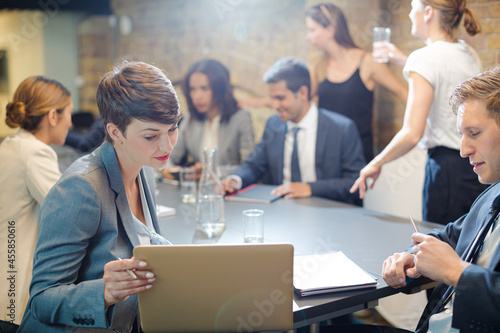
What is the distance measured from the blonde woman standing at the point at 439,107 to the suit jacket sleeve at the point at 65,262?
48.9 inches

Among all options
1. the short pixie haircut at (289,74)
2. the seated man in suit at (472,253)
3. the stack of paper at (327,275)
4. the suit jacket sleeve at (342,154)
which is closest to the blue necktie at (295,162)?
the suit jacket sleeve at (342,154)

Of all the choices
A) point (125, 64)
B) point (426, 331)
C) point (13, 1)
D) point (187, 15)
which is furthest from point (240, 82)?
point (426, 331)

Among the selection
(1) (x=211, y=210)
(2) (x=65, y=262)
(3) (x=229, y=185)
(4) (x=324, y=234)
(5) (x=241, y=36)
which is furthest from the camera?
(5) (x=241, y=36)

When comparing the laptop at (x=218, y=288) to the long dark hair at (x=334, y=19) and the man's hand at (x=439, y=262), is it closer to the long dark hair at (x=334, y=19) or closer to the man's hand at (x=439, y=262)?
the man's hand at (x=439, y=262)

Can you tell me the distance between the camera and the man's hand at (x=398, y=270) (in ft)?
4.24

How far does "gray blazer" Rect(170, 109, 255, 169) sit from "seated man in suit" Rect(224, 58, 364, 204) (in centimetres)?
47

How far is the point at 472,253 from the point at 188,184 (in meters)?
1.62

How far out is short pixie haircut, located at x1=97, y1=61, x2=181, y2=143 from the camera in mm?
1273

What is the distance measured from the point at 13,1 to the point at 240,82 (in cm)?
224

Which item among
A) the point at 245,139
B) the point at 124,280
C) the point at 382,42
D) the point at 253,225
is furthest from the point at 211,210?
the point at 245,139

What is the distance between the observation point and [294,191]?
7.64ft

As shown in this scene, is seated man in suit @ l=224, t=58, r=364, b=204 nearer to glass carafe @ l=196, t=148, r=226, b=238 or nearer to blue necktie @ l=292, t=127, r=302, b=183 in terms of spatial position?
blue necktie @ l=292, t=127, r=302, b=183

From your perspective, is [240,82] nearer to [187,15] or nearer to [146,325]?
[187,15]

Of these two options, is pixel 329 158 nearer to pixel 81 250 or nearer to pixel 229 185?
pixel 229 185
